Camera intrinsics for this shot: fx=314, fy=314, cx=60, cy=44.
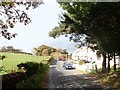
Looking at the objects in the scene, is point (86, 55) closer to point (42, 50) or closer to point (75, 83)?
point (42, 50)

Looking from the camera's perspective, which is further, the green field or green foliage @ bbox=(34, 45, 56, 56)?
green foliage @ bbox=(34, 45, 56, 56)

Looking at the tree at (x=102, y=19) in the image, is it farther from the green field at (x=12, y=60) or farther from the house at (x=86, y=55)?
the house at (x=86, y=55)

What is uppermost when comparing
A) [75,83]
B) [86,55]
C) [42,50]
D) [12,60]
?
[42,50]

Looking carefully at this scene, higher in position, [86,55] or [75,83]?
[86,55]

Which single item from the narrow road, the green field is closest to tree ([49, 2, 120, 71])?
the narrow road

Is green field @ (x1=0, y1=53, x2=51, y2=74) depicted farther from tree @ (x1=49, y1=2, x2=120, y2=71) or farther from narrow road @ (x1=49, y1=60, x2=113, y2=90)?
tree @ (x1=49, y1=2, x2=120, y2=71)

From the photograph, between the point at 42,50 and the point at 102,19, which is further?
the point at 42,50

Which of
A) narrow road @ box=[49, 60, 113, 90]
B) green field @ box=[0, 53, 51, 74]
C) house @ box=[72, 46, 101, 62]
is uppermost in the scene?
house @ box=[72, 46, 101, 62]

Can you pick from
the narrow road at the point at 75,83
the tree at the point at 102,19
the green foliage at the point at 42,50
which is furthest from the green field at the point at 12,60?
the green foliage at the point at 42,50

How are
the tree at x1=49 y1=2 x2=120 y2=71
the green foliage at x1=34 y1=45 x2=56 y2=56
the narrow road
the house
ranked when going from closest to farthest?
the tree at x1=49 y1=2 x2=120 y2=71
the narrow road
the house
the green foliage at x1=34 y1=45 x2=56 y2=56

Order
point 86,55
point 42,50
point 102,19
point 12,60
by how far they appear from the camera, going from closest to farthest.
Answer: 1. point 102,19
2. point 12,60
3. point 86,55
4. point 42,50

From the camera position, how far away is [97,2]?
24750mm

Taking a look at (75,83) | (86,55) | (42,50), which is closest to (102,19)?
(75,83)

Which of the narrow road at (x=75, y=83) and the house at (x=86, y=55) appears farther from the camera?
the house at (x=86, y=55)
